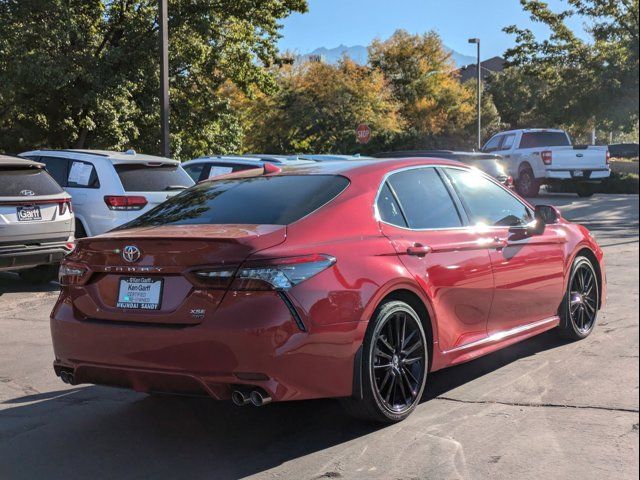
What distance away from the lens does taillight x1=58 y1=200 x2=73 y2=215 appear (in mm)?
9120

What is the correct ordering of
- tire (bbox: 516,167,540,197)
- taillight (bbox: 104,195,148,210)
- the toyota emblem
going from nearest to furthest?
the toyota emblem < taillight (bbox: 104,195,148,210) < tire (bbox: 516,167,540,197)

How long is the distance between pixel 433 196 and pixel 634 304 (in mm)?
3727

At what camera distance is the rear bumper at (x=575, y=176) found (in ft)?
68.4

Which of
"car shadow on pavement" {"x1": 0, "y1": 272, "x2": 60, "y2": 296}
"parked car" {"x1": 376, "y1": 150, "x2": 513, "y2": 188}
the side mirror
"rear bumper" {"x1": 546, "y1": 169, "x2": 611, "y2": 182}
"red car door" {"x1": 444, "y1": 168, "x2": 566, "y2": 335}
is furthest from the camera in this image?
"rear bumper" {"x1": 546, "y1": 169, "x2": 611, "y2": 182}

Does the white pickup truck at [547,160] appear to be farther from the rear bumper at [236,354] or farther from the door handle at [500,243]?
the rear bumper at [236,354]

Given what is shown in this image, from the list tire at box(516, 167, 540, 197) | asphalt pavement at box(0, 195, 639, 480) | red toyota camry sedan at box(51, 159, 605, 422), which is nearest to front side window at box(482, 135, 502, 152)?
tire at box(516, 167, 540, 197)

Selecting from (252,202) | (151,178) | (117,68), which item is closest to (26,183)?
(151,178)

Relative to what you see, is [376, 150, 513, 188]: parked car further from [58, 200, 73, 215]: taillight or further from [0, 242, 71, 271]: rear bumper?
[0, 242, 71, 271]: rear bumper

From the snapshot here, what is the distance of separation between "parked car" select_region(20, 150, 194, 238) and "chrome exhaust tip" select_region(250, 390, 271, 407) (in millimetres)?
6591

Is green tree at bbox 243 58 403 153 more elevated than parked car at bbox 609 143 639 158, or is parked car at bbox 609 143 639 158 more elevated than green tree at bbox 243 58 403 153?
green tree at bbox 243 58 403 153

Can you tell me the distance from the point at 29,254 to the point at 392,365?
572 centimetres

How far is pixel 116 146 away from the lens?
22203 millimetres

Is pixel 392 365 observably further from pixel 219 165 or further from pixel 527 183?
pixel 527 183

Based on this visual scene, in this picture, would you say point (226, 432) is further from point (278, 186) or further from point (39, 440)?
point (278, 186)
